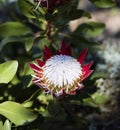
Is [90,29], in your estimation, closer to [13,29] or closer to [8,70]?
[13,29]

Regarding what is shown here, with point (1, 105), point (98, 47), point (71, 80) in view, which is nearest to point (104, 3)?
point (98, 47)

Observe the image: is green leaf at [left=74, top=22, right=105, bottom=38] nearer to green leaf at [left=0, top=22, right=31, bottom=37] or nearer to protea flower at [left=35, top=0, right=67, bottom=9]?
green leaf at [left=0, top=22, right=31, bottom=37]

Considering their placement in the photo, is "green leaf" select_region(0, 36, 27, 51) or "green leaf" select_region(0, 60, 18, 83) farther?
"green leaf" select_region(0, 36, 27, 51)

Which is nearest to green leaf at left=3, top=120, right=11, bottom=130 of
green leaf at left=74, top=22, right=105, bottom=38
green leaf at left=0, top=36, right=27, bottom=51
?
green leaf at left=0, top=36, right=27, bottom=51

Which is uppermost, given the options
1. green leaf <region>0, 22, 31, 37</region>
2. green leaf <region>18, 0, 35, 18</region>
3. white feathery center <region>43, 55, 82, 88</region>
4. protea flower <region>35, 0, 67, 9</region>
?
protea flower <region>35, 0, 67, 9</region>

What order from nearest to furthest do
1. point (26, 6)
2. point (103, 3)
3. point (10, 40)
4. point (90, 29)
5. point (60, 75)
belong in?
1. point (60, 75)
2. point (26, 6)
3. point (10, 40)
4. point (103, 3)
5. point (90, 29)

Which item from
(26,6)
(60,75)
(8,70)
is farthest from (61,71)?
(26,6)

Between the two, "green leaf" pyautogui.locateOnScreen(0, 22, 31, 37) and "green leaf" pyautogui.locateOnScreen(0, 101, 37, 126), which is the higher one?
"green leaf" pyautogui.locateOnScreen(0, 22, 31, 37)

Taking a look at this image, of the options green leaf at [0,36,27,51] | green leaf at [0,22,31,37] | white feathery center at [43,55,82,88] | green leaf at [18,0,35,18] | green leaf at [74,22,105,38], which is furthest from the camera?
green leaf at [74,22,105,38]
